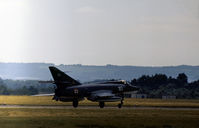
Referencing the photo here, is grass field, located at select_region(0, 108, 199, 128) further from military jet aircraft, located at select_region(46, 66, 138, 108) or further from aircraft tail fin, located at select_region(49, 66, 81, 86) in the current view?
military jet aircraft, located at select_region(46, 66, 138, 108)

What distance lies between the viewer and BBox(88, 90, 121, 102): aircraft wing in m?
106

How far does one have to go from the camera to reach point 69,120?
74750 millimetres

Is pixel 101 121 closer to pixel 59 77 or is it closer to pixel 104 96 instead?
pixel 104 96

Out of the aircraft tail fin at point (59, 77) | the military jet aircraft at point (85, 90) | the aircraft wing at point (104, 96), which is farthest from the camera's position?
the military jet aircraft at point (85, 90)

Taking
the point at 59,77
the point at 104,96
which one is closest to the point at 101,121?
the point at 104,96

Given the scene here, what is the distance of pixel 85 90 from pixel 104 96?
3538 millimetres

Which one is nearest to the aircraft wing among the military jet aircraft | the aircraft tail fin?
the military jet aircraft

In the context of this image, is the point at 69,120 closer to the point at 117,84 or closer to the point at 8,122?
the point at 8,122

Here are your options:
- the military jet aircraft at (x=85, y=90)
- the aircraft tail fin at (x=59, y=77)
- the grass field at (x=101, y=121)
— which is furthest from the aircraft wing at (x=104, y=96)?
the grass field at (x=101, y=121)

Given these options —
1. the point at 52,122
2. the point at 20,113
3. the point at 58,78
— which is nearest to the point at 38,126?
the point at 52,122

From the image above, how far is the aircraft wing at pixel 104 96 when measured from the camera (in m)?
106

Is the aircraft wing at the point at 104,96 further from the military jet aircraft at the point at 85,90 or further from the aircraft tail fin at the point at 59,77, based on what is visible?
the aircraft tail fin at the point at 59,77

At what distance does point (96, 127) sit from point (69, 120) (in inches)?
310

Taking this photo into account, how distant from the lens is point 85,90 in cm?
10819
